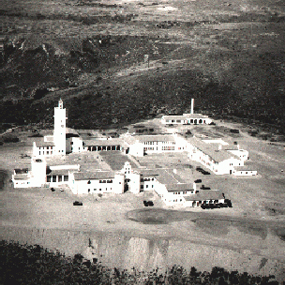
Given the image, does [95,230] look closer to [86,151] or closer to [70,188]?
[70,188]

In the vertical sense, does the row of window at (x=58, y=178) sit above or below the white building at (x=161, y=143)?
below

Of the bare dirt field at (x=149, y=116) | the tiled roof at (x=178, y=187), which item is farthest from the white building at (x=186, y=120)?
the tiled roof at (x=178, y=187)

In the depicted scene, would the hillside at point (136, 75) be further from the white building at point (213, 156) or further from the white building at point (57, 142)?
the white building at point (213, 156)

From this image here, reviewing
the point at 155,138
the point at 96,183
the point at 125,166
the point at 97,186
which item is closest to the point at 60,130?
the point at 155,138

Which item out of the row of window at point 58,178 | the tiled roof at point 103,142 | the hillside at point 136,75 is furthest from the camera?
the hillside at point 136,75

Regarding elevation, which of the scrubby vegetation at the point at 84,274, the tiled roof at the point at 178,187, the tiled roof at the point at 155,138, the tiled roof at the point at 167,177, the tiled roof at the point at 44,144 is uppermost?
the tiled roof at the point at 155,138

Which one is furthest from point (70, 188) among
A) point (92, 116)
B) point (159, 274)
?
point (92, 116)
